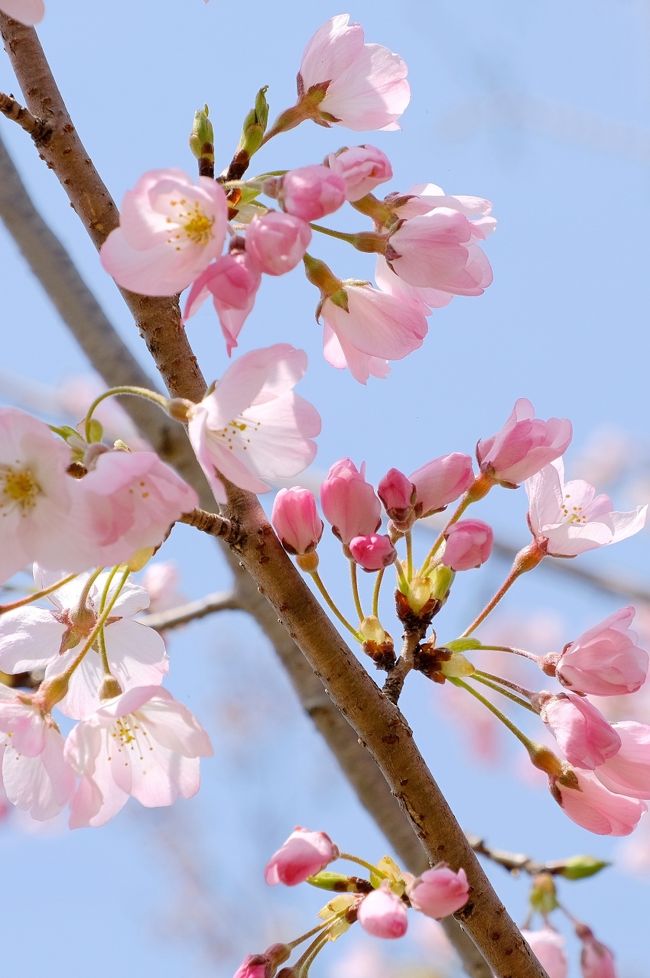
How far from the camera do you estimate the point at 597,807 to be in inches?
46.6

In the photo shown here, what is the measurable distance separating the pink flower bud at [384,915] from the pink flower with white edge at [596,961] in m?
0.62

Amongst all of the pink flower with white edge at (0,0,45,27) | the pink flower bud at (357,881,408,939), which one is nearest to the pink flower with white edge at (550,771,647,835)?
the pink flower bud at (357,881,408,939)

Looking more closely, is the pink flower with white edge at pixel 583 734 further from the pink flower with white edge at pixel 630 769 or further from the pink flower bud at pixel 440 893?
the pink flower bud at pixel 440 893

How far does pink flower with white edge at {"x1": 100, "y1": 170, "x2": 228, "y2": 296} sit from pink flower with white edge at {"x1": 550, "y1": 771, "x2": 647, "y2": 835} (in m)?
0.69

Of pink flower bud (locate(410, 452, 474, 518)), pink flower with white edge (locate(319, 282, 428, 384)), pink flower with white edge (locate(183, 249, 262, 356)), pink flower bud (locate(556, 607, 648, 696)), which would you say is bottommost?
pink flower bud (locate(556, 607, 648, 696))

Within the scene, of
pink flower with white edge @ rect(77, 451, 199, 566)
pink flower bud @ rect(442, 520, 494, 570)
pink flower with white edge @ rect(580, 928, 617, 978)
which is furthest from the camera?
pink flower with white edge @ rect(580, 928, 617, 978)

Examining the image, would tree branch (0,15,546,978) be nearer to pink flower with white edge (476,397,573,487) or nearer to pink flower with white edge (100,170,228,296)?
pink flower with white edge (100,170,228,296)

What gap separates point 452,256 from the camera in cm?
121

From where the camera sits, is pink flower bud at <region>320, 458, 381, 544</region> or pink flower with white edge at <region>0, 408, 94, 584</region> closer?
pink flower with white edge at <region>0, 408, 94, 584</region>

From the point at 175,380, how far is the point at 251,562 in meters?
0.22

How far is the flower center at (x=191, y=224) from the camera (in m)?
1.06

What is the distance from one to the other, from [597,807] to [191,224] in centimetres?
75

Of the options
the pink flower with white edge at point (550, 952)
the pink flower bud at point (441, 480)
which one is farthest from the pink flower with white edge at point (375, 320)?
the pink flower with white edge at point (550, 952)

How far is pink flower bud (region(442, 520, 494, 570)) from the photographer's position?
1.26 metres
